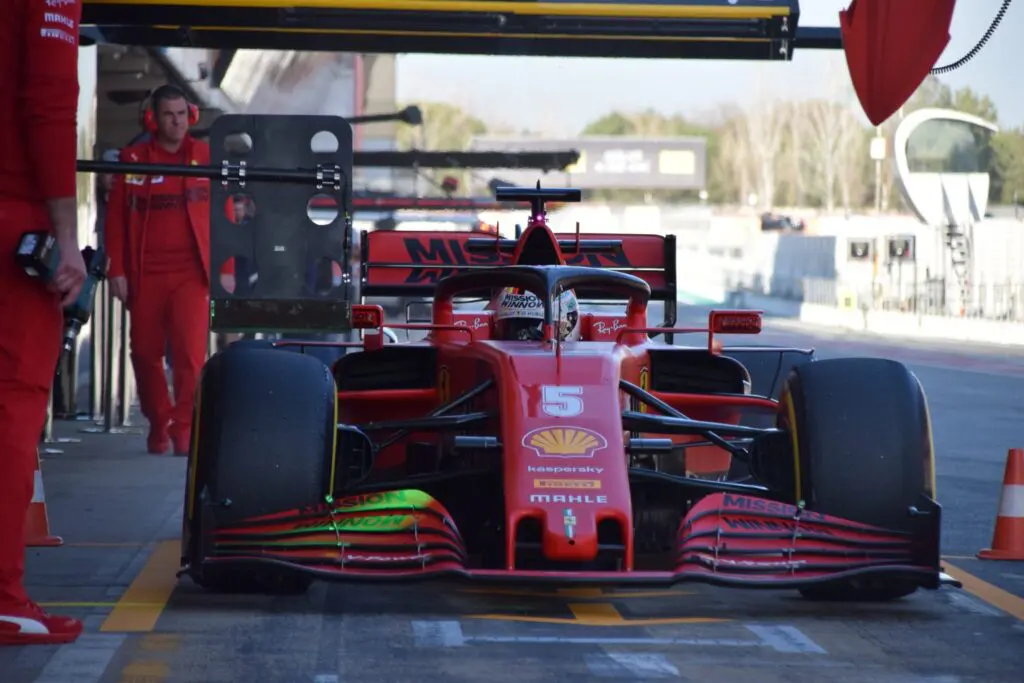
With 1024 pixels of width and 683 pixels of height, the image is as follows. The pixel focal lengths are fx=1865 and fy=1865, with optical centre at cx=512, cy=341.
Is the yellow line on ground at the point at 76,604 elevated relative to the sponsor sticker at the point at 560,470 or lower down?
lower down

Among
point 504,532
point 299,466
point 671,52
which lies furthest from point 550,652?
point 671,52

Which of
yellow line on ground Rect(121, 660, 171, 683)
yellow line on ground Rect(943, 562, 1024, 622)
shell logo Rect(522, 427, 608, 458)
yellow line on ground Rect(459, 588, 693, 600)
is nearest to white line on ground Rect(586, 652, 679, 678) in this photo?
shell logo Rect(522, 427, 608, 458)

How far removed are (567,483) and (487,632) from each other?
0.58 metres

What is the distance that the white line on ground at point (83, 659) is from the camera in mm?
5309

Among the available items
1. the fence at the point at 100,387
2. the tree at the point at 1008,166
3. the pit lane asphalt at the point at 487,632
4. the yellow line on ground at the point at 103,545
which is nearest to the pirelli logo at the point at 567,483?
the pit lane asphalt at the point at 487,632

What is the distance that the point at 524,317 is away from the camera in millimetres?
8211

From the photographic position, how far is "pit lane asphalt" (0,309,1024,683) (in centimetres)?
548

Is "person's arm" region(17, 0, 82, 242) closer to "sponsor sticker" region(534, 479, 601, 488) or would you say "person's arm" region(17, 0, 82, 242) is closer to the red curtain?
"sponsor sticker" region(534, 479, 601, 488)

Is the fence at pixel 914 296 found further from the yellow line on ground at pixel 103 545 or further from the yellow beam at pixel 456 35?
the yellow line on ground at pixel 103 545

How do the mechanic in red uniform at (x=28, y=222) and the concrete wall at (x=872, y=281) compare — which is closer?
the mechanic in red uniform at (x=28, y=222)

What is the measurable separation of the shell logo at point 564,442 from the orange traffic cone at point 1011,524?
2457mm

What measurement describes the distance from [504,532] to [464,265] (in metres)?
3.93

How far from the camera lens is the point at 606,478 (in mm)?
6336

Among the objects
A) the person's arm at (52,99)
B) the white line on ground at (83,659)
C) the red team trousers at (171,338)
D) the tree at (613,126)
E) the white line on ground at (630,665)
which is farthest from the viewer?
the tree at (613,126)
